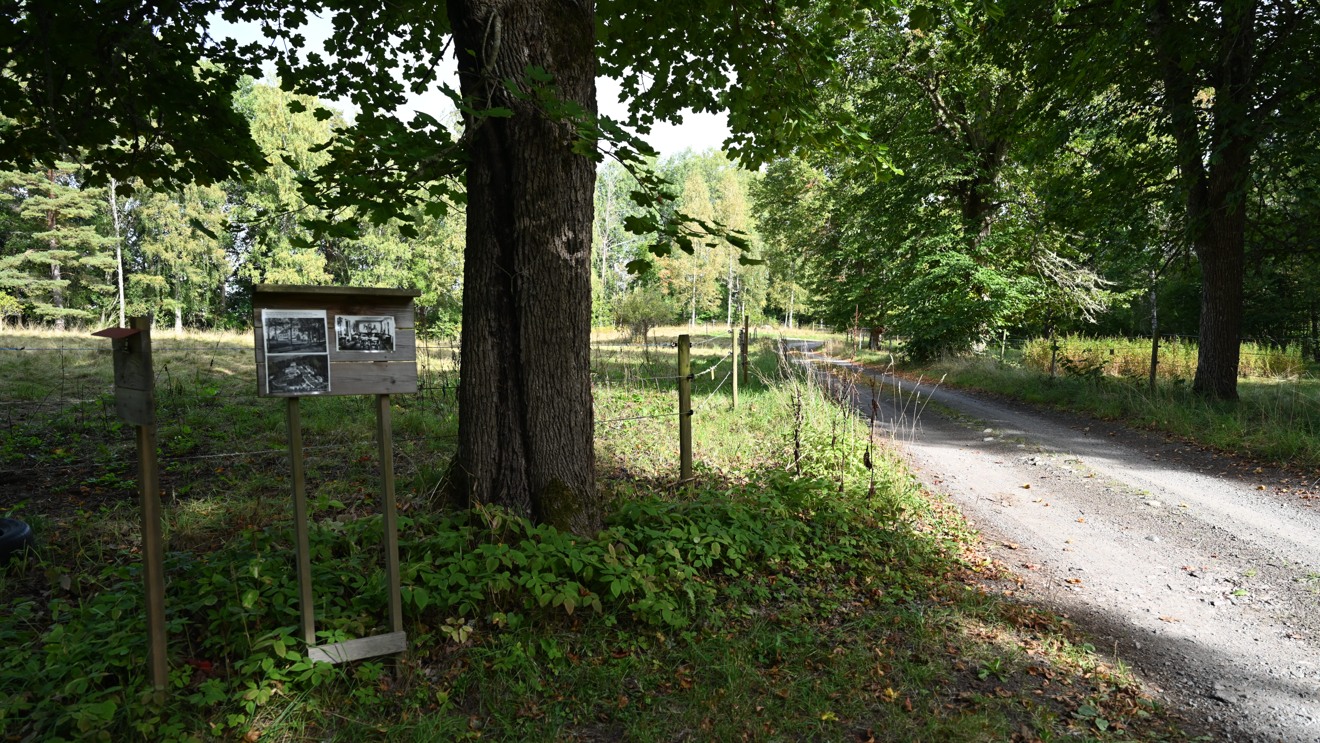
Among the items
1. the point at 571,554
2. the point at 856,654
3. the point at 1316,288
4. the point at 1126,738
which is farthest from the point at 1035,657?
the point at 1316,288

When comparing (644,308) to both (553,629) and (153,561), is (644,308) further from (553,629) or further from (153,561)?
(153,561)

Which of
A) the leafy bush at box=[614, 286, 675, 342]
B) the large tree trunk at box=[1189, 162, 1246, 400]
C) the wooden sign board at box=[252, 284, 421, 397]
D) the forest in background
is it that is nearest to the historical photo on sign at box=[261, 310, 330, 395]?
the wooden sign board at box=[252, 284, 421, 397]

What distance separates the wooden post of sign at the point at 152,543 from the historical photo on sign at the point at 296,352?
439 millimetres

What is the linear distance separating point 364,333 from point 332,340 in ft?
0.49

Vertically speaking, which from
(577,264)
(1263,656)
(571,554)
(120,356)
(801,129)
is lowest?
(1263,656)

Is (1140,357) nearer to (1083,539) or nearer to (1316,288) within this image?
(1316,288)

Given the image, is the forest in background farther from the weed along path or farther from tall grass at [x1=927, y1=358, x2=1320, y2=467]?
the weed along path

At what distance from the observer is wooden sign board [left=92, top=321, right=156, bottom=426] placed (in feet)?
8.75

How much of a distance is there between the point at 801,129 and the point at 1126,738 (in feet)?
17.3

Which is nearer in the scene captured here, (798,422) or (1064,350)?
(798,422)

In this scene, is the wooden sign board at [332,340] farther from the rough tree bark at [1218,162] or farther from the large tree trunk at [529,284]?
the rough tree bark at [1218,162]

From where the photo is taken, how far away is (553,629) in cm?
346

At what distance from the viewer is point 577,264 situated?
4055 mm

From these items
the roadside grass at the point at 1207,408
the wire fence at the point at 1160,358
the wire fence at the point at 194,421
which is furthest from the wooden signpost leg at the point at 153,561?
the wire fence at the point at 1160,358
